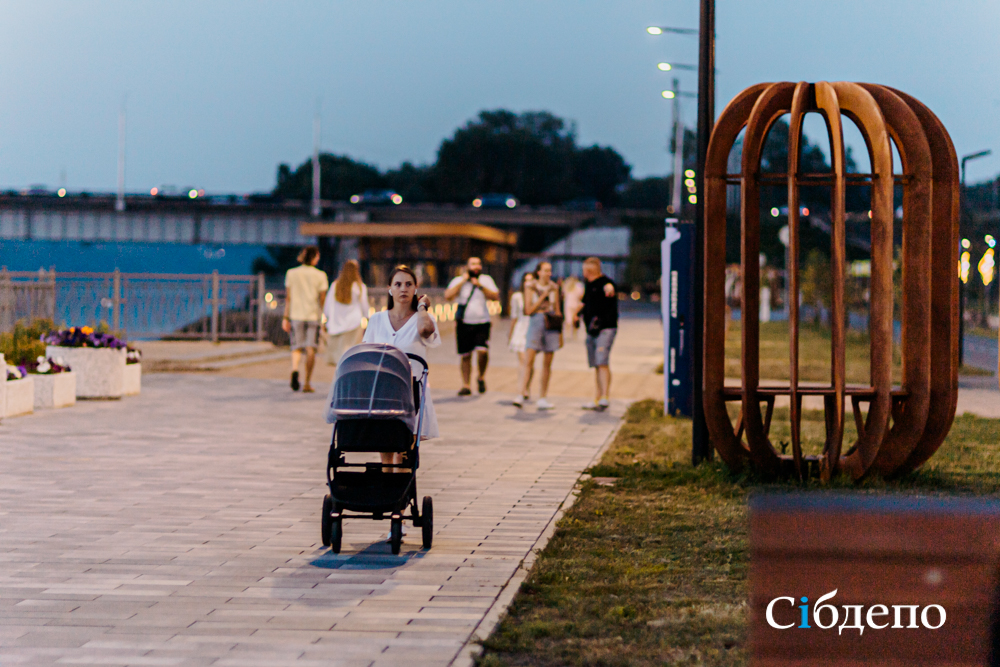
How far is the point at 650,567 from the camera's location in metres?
6.26

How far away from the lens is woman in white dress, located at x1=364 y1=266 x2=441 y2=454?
7.41 m

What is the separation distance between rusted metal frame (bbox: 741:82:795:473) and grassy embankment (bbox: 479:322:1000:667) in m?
0.34

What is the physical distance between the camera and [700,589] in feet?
19.1

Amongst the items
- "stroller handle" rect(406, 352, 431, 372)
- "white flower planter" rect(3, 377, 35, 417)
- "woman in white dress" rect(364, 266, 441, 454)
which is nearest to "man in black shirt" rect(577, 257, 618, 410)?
"white flower planter" rect(3, 377, 35, 417)

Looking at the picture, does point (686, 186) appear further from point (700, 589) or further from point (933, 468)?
point (700, 589)

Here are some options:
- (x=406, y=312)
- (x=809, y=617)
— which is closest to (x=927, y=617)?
(x=809, y=617)

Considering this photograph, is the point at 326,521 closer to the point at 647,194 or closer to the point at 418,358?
the point at 418,358

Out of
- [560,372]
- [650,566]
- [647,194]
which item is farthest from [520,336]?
[647,194]

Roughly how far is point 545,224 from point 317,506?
90.9 meters

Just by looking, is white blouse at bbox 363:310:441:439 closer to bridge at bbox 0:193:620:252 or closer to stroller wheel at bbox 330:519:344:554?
stroller wheel at bbox 330:519:344:554

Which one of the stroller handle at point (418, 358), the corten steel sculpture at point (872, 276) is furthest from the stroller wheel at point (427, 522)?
the corten steel sculpture at point (872, 276)

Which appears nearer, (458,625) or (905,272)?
(458,625)

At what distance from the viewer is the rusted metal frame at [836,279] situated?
836 cm

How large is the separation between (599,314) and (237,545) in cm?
795
